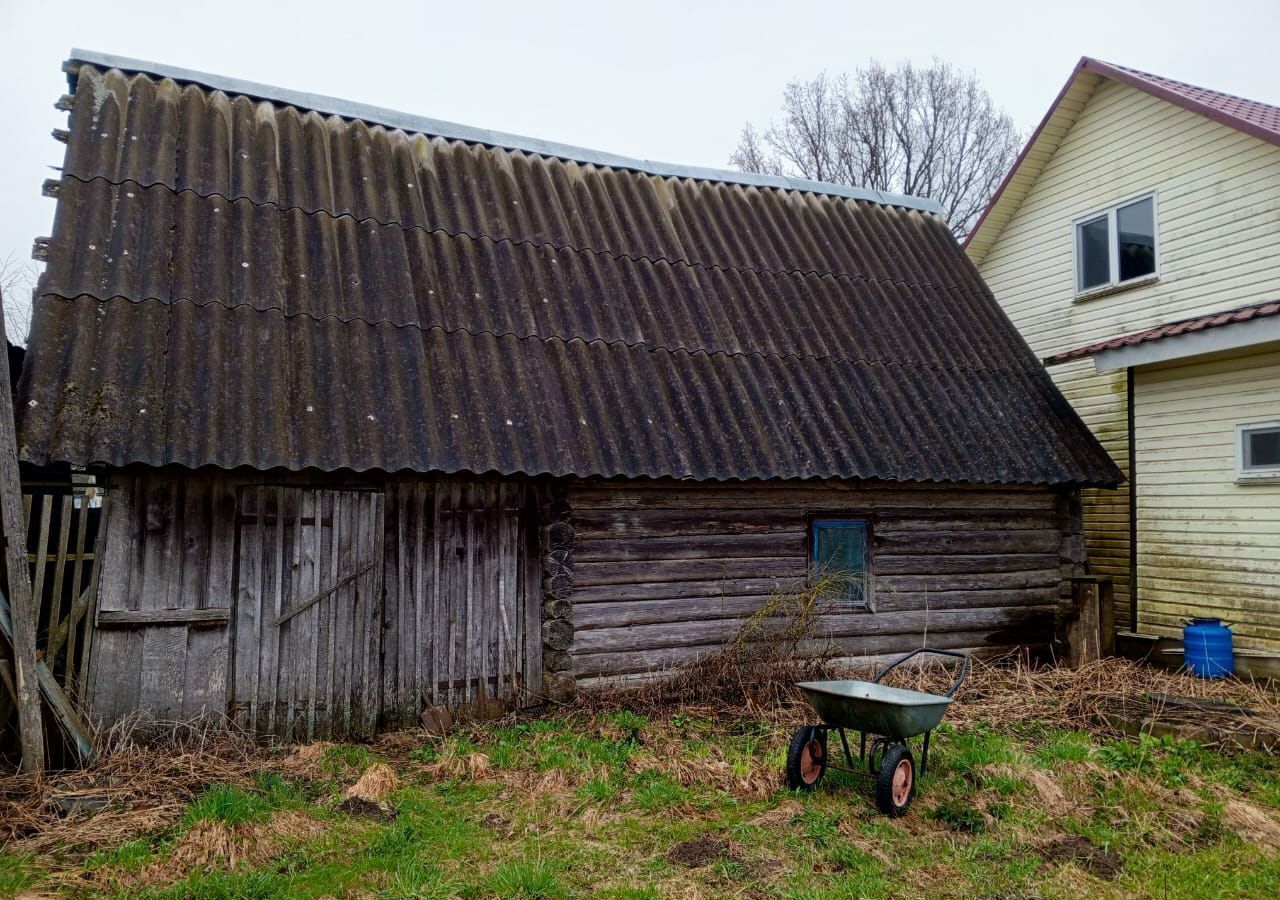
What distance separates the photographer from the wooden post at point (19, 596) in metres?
5.86

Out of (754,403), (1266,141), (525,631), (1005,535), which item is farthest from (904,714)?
(1266,141)

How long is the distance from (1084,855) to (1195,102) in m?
10.5

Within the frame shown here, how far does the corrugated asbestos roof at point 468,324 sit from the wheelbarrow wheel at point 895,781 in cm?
319

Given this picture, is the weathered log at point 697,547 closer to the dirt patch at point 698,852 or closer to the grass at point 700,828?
the grass at point 700,828

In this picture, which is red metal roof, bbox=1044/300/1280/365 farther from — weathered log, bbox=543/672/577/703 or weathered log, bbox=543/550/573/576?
weathered log, bbox=543/672/577/703

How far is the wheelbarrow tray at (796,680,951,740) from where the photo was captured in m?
5.85

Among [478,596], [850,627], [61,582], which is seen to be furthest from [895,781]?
[61,582]

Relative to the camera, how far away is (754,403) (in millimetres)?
9547

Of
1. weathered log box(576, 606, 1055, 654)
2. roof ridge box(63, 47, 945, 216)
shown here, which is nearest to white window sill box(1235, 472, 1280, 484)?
weathered log box(576, 606, 1055, 654)

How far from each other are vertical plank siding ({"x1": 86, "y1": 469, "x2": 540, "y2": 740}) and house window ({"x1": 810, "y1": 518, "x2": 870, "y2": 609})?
3.16 m

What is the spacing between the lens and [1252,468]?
10.4 metres

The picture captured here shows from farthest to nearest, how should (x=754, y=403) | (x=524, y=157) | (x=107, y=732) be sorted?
(x=524, y=157) < (x=754, y=403) < (x=107, y=732)

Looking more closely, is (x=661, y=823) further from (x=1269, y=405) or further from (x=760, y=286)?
(x=1269, y=405)

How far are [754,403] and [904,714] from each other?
4.33m
